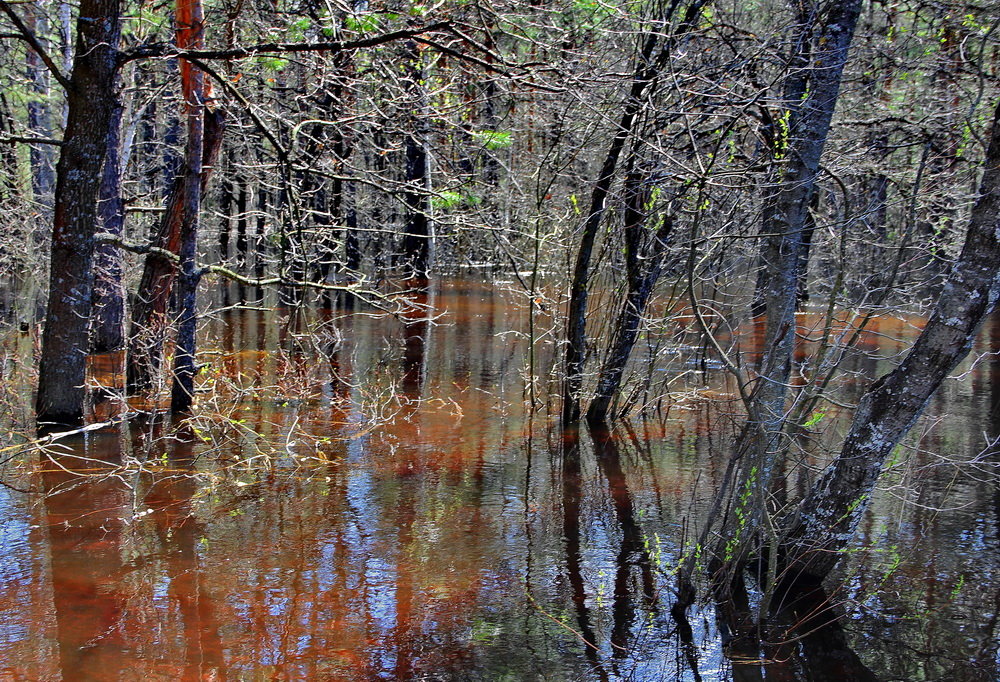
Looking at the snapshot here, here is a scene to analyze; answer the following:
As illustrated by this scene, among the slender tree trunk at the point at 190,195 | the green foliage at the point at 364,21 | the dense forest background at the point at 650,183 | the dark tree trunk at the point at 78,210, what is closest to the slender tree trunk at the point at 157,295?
the dense forest background at the point at 650,183

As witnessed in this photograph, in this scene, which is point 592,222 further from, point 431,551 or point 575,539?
point 431,551

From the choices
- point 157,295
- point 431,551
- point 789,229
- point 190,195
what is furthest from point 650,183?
point 157,295

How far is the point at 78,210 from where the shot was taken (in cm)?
945

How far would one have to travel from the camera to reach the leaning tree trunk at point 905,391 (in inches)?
221

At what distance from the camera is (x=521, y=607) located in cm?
618

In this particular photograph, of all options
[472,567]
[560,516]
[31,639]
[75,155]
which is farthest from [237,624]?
[75,155]

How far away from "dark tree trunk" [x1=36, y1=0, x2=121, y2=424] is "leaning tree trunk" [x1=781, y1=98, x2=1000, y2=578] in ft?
25.3

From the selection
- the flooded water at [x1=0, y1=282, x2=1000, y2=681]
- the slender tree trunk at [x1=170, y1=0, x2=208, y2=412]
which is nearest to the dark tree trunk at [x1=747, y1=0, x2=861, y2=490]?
the flooded water at [x1=0, y1=282, x2=1000, y2=681]

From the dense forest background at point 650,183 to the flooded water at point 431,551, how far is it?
0.52m

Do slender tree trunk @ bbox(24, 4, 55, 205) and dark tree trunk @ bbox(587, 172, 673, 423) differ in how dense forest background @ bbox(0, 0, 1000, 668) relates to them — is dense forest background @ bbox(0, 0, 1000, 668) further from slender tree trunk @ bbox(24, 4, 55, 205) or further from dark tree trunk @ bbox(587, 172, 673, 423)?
slender tree trunk @ bbox(24, 4, 55, 205)

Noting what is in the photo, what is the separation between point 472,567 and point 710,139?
20.0ft

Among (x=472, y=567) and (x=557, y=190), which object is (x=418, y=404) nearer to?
(x=557, y=190)

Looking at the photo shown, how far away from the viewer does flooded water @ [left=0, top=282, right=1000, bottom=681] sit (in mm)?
5516

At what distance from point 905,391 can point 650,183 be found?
2642 millimetres
